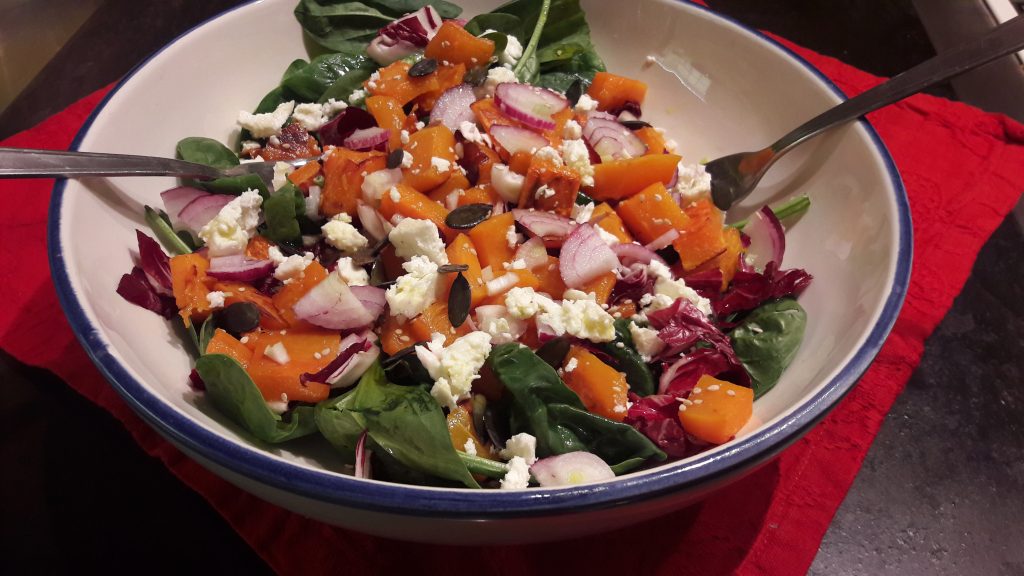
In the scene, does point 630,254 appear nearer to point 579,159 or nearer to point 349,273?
point 579,159

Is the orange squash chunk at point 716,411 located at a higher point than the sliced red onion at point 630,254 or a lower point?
lower

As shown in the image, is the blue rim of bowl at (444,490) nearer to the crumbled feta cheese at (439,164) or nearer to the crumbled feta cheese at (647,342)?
the crumbled feta cheese at (647,342)

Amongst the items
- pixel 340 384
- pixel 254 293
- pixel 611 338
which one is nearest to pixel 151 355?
pixel 254 293

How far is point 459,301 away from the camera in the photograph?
162 cm

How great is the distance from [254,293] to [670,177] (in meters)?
1.21

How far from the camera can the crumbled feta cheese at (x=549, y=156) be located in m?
1.87

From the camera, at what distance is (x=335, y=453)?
5.08 feet

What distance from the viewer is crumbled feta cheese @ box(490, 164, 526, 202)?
1.87 metres

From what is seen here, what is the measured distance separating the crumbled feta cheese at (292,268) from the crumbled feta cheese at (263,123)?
0.58 meters

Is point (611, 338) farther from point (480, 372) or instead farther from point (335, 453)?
point (335, 453)

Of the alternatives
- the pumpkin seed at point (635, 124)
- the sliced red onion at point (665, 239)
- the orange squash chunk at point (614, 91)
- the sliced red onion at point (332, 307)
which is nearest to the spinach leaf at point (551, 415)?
the sliced red onion at point (332, 307)

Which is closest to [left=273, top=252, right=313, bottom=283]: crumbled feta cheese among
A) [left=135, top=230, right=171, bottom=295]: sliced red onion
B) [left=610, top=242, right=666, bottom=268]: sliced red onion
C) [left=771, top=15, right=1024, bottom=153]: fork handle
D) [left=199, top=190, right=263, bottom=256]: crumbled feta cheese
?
[left=199, top=190, right=263, bottom=256]: crumbled feta cheese

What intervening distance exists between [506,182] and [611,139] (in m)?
0.42

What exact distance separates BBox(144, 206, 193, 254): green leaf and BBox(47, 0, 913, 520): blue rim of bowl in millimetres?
374
